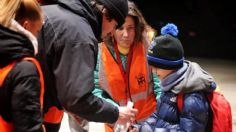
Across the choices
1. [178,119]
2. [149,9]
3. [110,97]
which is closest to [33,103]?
[178,119]

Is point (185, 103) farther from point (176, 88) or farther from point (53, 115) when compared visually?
point (53, 115)

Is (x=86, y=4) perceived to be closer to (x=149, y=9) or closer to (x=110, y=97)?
(x=110, y=97)

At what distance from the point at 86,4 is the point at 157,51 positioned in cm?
64

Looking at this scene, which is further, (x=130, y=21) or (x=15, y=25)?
(x=130, y=21)

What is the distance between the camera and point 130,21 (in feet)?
12.2

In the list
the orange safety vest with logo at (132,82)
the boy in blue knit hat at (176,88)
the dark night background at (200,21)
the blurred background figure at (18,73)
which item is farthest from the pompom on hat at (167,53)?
the dark night background at (200,21)

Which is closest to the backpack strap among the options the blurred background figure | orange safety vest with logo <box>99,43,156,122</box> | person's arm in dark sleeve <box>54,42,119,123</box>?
person's arm in dark sleeve <box>54,42,119,123</box>

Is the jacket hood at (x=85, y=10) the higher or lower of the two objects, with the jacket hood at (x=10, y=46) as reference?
higher

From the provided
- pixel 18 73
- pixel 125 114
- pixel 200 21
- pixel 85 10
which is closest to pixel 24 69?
pixel 18 73

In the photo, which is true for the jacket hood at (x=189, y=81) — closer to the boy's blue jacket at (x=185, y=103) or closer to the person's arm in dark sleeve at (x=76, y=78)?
the boy's blue jacket at (x=185, y=103)

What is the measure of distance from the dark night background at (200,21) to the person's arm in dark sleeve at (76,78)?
8393 millimetres

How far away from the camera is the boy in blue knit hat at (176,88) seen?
110 inches

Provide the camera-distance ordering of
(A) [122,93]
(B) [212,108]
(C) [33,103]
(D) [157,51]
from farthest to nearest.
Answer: (A) [122,93]
(D) [157,51]
(B) [212,108]
(C) [33,103]

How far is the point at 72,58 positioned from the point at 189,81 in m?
0.77
